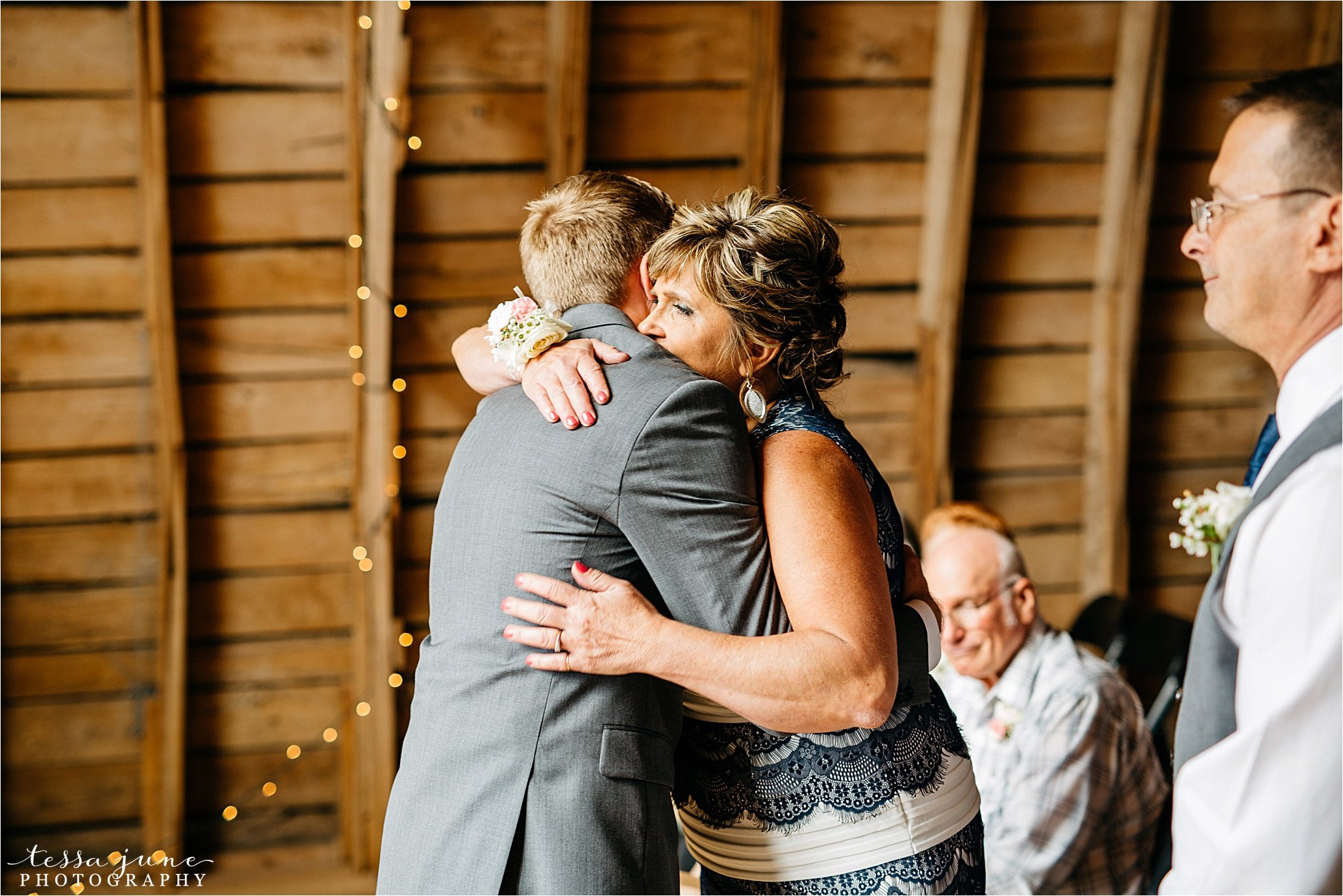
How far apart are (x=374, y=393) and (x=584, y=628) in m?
2.42

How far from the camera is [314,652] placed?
380 centimetres

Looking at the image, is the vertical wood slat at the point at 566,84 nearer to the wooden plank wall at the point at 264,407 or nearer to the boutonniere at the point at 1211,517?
the wooden plank wall at the point at 264,407

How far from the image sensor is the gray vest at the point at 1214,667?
1078mm

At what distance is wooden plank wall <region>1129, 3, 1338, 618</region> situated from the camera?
11.5 ft

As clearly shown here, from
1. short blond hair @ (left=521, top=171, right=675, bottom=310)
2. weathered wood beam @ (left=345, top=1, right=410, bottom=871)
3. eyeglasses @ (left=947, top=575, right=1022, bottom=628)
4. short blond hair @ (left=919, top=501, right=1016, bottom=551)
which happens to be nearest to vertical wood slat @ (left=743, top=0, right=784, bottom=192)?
weathered wood beam @ (left=345, top=1, right=410, bottom=871)

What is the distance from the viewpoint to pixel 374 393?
349cm

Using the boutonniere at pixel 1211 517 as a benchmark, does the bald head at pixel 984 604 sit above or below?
below

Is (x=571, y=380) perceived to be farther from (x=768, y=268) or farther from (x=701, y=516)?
(x=768, y=268)

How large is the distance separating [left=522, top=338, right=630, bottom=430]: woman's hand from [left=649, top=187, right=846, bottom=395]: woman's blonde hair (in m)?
0.19

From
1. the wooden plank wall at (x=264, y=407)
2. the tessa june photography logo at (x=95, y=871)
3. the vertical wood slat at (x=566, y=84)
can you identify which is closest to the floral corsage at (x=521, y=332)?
the vertical wood slat at (x=566, y=84)

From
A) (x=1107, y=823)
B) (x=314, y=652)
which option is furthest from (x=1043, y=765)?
(x=314, y=652)

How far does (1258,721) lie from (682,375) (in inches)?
29.5

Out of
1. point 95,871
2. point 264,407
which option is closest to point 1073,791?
point 264,407

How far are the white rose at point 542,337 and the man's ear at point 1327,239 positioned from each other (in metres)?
0.95
